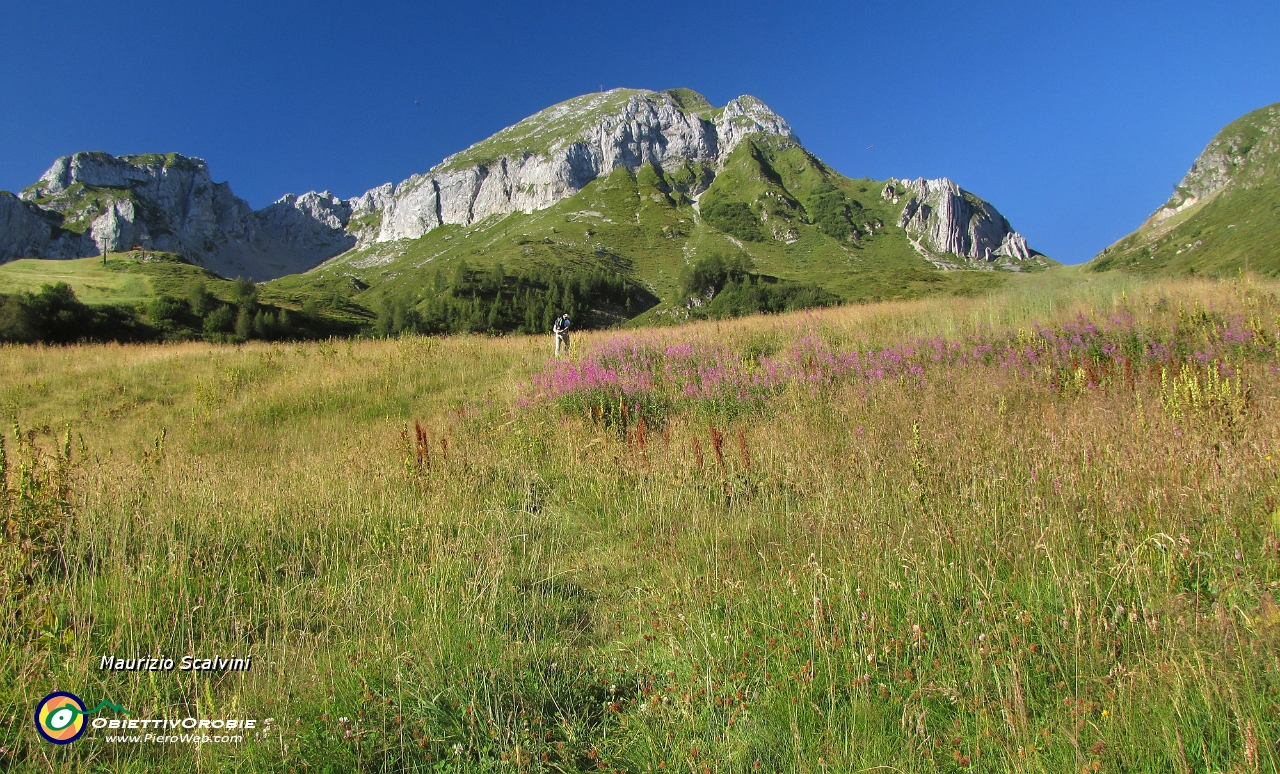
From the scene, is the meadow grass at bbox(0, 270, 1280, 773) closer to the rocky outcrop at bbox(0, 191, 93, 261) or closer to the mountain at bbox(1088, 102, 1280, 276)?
the mountain at bbox(1088, 102, 1280, 276)

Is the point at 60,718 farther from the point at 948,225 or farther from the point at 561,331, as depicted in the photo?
the point at 948,225

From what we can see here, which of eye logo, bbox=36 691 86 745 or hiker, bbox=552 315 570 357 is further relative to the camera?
hiker, bbox=552 315 570 357

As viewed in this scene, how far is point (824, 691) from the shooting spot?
2168 millimetres

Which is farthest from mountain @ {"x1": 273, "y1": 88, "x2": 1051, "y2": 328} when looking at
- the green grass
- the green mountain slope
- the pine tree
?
the pine tree

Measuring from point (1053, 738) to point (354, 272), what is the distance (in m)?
217

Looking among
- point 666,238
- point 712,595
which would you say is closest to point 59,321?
point 712,595

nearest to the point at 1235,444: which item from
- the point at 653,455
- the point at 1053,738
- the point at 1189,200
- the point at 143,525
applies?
the point at 1053,738

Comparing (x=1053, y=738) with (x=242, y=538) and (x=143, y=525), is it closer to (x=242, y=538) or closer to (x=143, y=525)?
(x=242, y=538)

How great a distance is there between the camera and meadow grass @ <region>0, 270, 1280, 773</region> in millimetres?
1923

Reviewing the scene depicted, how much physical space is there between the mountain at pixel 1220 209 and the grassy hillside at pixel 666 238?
4640cm

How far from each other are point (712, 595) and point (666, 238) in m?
161

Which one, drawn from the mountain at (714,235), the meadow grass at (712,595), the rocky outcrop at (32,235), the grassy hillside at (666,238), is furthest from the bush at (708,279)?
the rocky outcrop at (32,235)

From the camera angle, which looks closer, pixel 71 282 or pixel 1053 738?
pixel 1053 738

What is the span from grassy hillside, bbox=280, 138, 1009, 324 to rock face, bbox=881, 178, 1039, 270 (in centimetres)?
563
